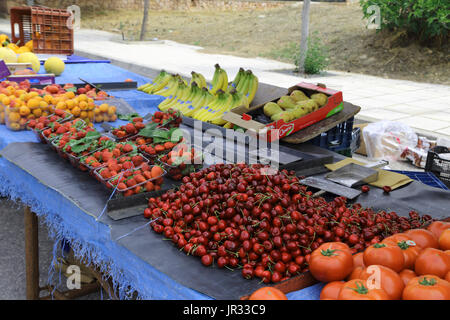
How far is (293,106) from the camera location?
400 centimetres

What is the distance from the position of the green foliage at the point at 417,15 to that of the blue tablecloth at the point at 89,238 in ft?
35.0

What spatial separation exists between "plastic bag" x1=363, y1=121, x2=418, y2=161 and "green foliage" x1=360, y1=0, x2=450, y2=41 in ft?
22.2

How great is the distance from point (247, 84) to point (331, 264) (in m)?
3.16

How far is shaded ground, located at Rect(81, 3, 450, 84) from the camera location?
12.6 metres

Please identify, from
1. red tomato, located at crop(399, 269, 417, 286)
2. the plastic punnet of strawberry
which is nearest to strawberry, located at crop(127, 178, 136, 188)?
the plastic punnet of strawberry

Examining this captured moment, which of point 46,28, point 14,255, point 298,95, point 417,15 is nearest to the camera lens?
point 14,255

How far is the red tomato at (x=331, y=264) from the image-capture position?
166 cm

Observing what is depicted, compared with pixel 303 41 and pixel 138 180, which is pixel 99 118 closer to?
pixel 138 180

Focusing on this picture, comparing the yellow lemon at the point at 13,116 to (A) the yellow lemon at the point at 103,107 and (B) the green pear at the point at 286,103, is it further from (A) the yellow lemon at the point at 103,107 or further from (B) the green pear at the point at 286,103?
(B) the green pear at the point at 286,103

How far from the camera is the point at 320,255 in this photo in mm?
1720

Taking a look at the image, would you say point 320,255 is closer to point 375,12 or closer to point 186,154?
point 186,154

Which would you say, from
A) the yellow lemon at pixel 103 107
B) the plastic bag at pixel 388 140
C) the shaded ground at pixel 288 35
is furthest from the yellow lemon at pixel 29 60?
the shaded ground at pixel 288 35

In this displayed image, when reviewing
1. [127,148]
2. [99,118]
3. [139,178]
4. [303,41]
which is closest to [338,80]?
[303,41]
